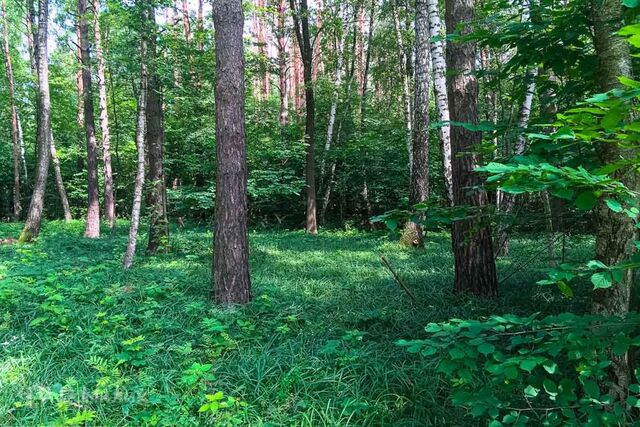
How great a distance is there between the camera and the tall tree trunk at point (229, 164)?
5.04m

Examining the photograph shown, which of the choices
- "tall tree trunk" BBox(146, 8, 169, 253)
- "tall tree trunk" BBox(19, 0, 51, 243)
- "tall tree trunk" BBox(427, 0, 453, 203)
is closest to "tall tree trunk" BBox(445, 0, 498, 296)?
"tall tree trunk" BBox(427, 0, 453, 203)

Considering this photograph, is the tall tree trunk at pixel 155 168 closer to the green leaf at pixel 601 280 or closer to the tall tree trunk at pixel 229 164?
the tall tree trunk at pixel 229 164

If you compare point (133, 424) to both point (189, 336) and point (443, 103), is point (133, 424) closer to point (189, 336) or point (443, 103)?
point (189, 336)

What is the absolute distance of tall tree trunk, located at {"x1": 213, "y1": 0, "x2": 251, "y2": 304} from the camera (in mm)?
5043

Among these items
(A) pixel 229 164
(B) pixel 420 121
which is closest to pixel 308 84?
(B) pixel 420 121

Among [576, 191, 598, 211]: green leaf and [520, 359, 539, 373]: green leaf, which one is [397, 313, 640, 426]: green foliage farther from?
[576, 191, 598, 211]: green leaf

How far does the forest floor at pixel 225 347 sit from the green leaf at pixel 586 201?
A: 1.82m

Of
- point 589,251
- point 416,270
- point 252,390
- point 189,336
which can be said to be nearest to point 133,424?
point 252,390

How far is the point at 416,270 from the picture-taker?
705 centimetres

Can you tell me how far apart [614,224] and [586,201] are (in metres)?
0.90

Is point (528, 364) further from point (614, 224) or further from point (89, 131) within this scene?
point (89, 131)

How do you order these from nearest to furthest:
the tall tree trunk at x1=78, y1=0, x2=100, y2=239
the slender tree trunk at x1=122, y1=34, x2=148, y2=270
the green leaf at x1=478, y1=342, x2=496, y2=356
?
1. the green leaf at x1=478, y1=342, x2=496, y2=356
2. the slender tree trunk at x1=122, y1=34, x2=148, y2=270
3. the tall tree trunk at x1=78, y1=0, x2=100, y2=239

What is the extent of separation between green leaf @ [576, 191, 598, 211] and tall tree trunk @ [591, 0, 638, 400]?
0.77m

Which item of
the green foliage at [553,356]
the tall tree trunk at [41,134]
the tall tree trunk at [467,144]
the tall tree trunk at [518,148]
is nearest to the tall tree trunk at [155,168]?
the tall tree trunk at [41,134]
